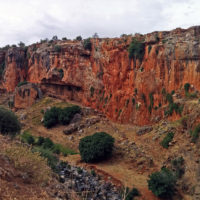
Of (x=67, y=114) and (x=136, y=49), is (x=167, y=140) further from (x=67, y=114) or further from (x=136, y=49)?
(x=67, y=114)

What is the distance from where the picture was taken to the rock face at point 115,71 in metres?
21.9

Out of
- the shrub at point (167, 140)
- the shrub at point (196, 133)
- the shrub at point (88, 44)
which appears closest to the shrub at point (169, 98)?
the shrub at point (167, 140)

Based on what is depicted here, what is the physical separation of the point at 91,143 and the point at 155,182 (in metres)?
6.98

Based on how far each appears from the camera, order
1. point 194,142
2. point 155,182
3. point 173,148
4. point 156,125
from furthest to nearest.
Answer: point 156,125
point 173,148
point 194,142
point 155,182

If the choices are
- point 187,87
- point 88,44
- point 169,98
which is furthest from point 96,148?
point 88,44

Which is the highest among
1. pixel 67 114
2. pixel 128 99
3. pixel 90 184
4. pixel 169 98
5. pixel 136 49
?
pixel 136 49

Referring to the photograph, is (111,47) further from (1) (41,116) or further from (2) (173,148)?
(2) (173,148)

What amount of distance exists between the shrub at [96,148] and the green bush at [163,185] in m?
5.62

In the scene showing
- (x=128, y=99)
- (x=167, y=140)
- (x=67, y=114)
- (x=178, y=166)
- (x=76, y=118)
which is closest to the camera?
(x=178, y=166)

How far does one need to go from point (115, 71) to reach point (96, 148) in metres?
11.6

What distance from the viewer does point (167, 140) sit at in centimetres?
1839

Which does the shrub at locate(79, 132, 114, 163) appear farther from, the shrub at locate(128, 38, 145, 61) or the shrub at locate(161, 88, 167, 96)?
the shrub at locate(128, 38, 145, 61)

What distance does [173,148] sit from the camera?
57.9 ft

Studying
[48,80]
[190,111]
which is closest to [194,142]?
[190,111]
